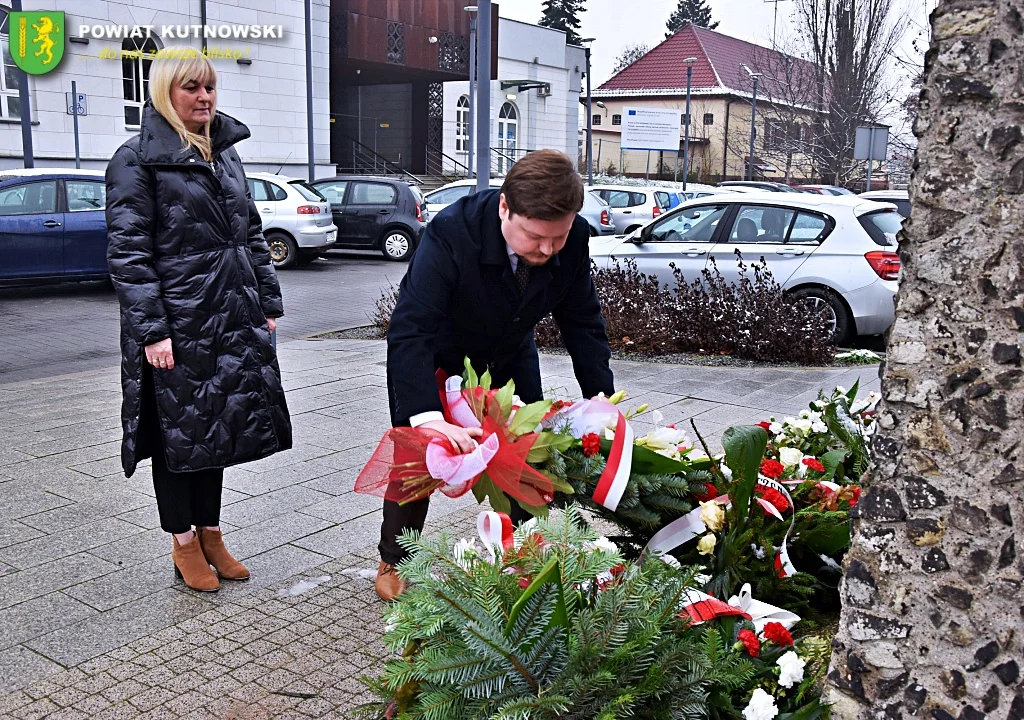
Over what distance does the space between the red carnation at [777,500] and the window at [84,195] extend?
45.2 ft

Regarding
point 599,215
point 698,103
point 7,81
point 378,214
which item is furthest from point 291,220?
point 698,103

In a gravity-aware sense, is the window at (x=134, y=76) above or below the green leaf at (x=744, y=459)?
above

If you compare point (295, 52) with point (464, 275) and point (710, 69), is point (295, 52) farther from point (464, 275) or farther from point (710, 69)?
point (710, 69)

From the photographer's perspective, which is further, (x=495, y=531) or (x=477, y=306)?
(x=477, y=306)

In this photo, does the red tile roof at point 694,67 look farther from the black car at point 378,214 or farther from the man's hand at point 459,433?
the man's hand at point 459,433

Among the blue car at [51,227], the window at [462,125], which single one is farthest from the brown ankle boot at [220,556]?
the window at [462,125]

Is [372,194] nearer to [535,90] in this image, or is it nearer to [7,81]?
[7,81]

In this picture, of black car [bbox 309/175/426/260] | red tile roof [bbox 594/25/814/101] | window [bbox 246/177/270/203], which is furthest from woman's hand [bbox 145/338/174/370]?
red tile roof [bbox 594/25/814/101]

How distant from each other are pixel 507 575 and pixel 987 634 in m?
0.96

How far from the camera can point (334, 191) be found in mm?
21094

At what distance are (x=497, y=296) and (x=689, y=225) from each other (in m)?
8.49

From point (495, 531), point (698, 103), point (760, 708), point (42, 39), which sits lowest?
point (760, 708)

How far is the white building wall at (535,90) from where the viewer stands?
41.4 meters

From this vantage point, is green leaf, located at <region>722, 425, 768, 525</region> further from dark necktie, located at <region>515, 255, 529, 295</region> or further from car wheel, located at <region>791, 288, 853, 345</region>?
car wheel, located at <region>791, 288, 853, 345</region>
